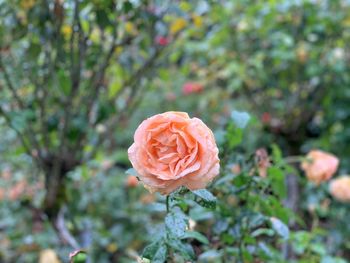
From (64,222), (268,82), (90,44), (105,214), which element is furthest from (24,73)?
(268,82)

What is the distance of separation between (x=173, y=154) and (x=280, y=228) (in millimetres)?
377

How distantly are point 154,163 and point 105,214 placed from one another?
6.12 ft

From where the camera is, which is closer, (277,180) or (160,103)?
(277,180)

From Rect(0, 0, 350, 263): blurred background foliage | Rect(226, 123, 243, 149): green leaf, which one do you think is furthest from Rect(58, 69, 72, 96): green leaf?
Rect(226, 123, 243, 149): green leaf

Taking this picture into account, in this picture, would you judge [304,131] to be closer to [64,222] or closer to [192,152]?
[64,222]

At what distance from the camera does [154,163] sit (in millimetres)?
620

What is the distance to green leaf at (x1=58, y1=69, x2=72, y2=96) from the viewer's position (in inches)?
53.3

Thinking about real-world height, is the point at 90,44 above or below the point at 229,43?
above

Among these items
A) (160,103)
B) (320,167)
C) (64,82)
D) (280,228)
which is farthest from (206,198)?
(160,103)

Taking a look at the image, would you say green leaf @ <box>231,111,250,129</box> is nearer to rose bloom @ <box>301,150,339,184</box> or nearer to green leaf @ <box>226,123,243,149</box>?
green leaf @ <box>226,123,243,149</box>

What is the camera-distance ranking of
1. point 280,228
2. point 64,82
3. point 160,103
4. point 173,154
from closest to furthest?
1. point 173,154
2. point 280,228
3. point 64,82
4. point 160,103

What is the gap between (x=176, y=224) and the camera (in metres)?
0.68

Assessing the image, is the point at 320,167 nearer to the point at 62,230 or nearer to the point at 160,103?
the point at 62,230

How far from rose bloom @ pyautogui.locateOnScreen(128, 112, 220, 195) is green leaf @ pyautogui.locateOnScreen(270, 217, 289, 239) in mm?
339
